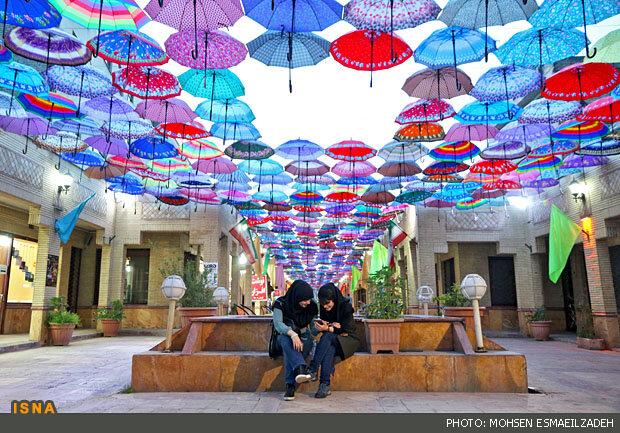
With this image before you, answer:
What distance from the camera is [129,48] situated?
262 inches

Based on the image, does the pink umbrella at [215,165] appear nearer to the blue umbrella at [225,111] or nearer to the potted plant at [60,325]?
the blue umbrella at [225,111]

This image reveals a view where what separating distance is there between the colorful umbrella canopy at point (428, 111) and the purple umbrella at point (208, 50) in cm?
351

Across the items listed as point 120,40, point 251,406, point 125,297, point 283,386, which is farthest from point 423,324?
point 125,297

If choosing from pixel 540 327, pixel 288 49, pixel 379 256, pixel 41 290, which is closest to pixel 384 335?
pixel 288 49

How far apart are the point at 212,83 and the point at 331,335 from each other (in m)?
4.82

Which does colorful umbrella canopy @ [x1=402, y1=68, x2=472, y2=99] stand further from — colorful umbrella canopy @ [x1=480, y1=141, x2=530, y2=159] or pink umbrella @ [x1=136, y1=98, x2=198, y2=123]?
pink umbrella @ [x1=136, y1=98, x2=198, y2=123]

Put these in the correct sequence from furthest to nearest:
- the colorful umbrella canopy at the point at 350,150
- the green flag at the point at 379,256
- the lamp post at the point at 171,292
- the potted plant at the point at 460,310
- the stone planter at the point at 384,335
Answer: the green flag at the point at 379,256, the colorful umbrella canopy at the point at 350,150, the potted plant at the point at 460,310, the lamp post at the point at 171,292, the stone planter at the point at 384,335

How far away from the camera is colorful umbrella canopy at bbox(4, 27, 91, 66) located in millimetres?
6523

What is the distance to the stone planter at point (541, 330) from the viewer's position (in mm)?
14422

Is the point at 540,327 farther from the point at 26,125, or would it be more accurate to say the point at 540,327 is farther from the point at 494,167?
the point at 26,125

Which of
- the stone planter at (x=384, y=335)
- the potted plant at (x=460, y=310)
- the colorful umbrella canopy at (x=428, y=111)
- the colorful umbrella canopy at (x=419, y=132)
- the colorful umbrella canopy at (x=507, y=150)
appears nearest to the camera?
the stone planter at (x=384, y=335)

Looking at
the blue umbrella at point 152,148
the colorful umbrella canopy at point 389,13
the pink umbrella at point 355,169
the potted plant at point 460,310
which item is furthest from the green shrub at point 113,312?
the colorful umbrella canopy at point 389,13

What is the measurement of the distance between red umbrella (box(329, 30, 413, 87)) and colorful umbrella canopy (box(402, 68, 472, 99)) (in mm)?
1087

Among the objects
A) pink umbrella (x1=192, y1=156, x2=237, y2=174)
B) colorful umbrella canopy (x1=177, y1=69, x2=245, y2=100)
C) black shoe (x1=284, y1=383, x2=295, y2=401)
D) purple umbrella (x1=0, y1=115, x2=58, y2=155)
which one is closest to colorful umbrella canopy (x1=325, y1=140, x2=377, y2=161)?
pink umbrella (x1=192, y1=156, x2=237, y2=174)
